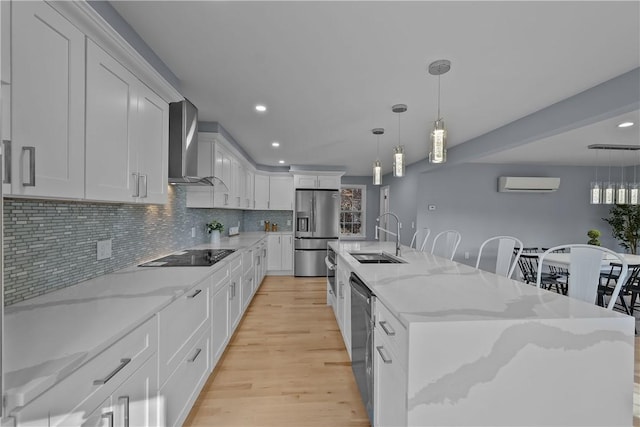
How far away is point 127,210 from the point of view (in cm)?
214

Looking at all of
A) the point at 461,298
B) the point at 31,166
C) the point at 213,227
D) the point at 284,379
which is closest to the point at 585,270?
the point at 461,298

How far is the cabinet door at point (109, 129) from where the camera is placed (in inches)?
51.5

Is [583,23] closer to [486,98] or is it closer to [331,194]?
[486,98]

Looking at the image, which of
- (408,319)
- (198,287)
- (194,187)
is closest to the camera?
(408,319)

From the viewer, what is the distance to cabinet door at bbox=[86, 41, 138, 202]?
1309 mm

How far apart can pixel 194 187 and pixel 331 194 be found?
10.2 ft

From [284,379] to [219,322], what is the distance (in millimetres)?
701

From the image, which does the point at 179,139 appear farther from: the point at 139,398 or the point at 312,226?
the point at 312,226

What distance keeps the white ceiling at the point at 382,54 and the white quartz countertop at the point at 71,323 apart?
150 centimetres

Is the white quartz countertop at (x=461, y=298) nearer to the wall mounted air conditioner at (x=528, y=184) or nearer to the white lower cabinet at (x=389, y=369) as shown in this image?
the white lower cabinet at (x=389, y=369)

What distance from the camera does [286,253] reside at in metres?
6.07

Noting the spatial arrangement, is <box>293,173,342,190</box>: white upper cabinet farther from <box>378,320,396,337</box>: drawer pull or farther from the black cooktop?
<box>378,320,396,337</box>: drawer pull

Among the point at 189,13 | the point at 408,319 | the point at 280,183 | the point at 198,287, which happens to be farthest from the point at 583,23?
the point at 280,183

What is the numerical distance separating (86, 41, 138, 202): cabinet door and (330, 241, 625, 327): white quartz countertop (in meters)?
1.48
